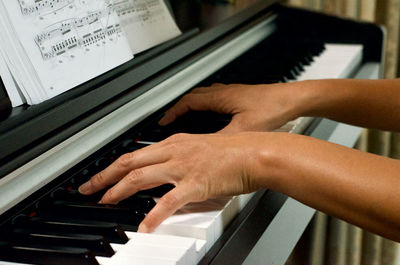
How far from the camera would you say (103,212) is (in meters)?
0.83

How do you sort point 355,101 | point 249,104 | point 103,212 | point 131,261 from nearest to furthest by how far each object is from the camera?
point 131,261, point 103,212, point 249,104, point 355,101

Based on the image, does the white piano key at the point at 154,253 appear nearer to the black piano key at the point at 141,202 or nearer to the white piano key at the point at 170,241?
the white piano key at the point at 170,241

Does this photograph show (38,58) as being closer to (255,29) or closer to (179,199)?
(179,199)

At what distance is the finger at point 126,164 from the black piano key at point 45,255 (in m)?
0.17

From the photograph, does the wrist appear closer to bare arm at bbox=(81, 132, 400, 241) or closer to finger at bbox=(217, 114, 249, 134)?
bare arm at bbox=(81, 132, 400, 241)

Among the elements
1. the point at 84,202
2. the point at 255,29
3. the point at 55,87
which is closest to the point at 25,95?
the point at 55,87

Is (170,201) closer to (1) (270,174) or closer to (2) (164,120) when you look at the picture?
(1) (270,174)

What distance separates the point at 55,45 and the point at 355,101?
74 cm

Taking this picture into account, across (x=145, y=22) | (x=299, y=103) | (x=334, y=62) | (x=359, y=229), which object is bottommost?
(x=359, y=229)

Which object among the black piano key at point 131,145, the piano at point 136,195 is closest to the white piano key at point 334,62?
the piano at point 136,195

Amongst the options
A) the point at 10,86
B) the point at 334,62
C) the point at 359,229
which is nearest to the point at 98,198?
the point at 10,86

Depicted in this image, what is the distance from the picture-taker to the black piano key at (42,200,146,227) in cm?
82

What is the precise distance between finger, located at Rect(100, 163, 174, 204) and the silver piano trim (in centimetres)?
11

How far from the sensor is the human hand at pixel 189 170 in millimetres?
843
